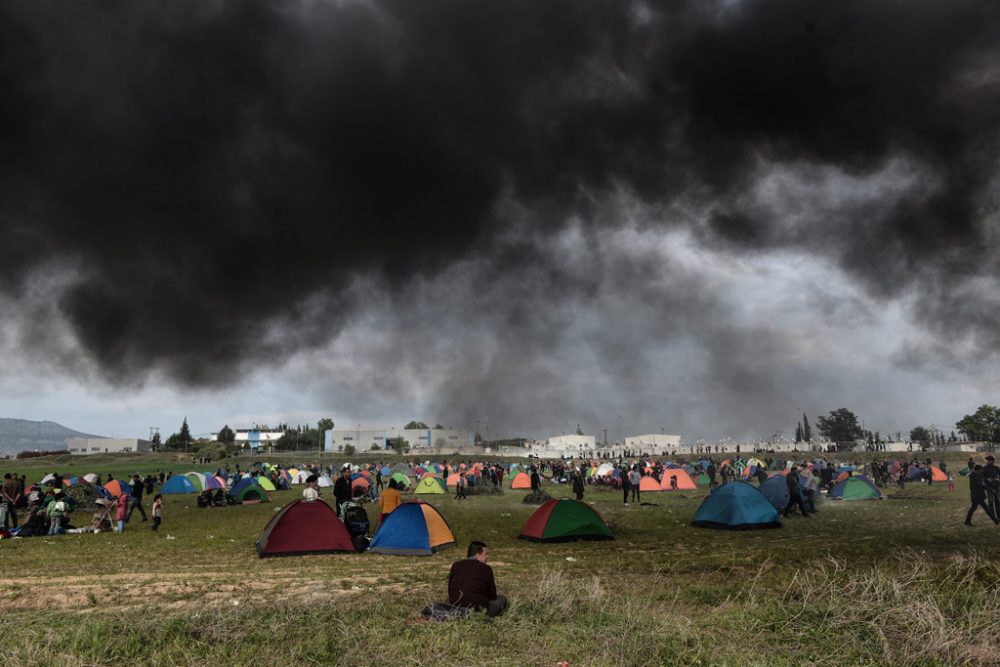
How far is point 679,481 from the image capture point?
126ft

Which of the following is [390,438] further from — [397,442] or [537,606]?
[537,606]

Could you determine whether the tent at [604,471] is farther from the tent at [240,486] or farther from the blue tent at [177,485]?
the blue tent at [177,485]

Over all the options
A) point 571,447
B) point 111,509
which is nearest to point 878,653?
point 111,509

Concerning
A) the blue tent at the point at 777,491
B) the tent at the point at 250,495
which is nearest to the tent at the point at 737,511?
the blue tent at the point at 777,491

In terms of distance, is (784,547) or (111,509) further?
(111,509)

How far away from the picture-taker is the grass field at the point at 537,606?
5949 millimetres

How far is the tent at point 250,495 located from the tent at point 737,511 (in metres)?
24.0

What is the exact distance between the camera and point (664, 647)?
6082 mm

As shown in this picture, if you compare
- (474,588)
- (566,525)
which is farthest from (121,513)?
(474,588)

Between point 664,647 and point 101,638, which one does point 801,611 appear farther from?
point 101,638

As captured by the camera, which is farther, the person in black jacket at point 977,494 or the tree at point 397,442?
the tree at point 397,442

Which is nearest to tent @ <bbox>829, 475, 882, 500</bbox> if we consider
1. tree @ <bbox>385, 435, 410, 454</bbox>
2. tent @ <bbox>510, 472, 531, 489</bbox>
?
tent @ <bbox>510, 472, 531, 489</bbox>

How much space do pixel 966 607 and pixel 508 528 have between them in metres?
13.9

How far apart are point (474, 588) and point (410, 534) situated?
7149 mm
